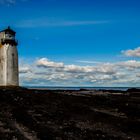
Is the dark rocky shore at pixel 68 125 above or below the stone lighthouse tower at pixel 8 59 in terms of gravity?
below

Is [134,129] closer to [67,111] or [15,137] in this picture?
[15,137]

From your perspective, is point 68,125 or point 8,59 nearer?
point 68,125

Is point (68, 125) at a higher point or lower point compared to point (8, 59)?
lower

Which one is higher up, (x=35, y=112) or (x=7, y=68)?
(x=7, y=68)

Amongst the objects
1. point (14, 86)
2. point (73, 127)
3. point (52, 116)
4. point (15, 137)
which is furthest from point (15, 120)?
point (14, 86)

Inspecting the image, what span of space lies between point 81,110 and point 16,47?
51283 mm

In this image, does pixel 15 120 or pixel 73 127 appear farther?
pixel 15 120

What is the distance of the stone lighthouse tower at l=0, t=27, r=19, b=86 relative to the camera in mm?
82875

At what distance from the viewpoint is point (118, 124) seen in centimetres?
2761

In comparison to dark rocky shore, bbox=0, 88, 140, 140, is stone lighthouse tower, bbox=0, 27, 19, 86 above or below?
above

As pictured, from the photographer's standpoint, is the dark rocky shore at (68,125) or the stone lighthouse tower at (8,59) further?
the stone lighthouse tower at (8,59)

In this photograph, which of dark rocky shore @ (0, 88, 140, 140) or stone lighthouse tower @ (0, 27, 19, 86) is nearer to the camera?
dark rocky shore @ (0, 88, 140, 140)

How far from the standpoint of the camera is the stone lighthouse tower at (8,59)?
3263 inches

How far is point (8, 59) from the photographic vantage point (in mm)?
83500
